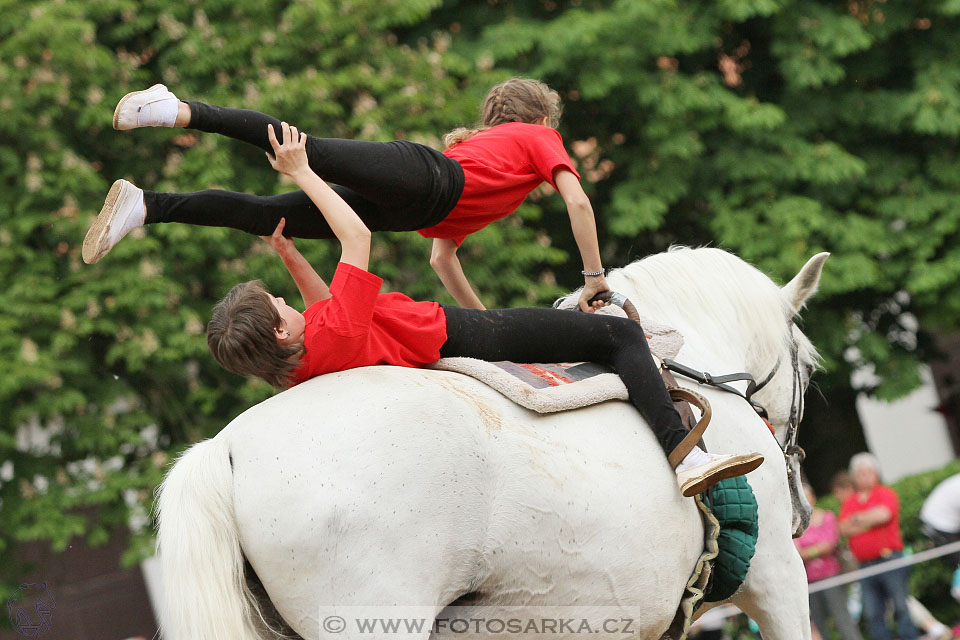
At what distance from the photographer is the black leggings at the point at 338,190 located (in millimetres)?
3174

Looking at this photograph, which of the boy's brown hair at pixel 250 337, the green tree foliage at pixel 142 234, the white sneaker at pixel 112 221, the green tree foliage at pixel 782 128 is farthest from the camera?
the green tree foliage at pixel 782 128

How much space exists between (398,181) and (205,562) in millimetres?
1407

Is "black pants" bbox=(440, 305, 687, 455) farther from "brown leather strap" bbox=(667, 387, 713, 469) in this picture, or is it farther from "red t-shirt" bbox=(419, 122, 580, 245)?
"red t-shirt" bbox=(419, 122, 580, 245)

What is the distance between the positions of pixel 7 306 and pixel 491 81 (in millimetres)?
4500

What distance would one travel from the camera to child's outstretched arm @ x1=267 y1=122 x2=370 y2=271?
3.08 metres

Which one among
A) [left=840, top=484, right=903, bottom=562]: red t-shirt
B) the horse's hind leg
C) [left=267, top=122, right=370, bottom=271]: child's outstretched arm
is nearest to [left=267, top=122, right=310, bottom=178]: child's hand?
[left=267, top=122, right=370, bottom=271]: child's outstretched arm

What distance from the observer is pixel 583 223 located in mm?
3861

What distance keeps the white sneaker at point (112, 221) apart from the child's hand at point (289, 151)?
0.46 m

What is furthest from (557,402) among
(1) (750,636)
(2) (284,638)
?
(1) (750,636)

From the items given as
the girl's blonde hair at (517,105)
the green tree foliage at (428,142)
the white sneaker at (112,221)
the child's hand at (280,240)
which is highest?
the girl's blonde hair at (517,105)

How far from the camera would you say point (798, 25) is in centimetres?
952

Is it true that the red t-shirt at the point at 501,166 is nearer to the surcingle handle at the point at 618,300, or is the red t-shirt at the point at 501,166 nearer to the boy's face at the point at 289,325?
the surcingle handle at the point at 618,300

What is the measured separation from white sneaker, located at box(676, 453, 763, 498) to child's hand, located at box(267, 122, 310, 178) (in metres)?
1.54

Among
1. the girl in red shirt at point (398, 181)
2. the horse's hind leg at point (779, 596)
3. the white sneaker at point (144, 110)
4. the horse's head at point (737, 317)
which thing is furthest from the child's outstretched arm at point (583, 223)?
the white sneaker at point (144, 110)
